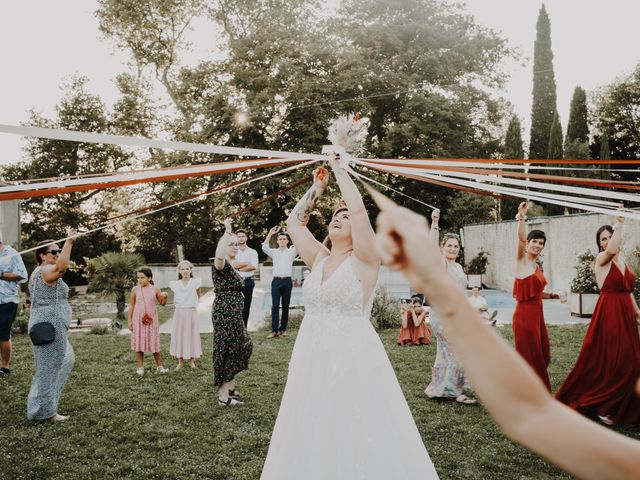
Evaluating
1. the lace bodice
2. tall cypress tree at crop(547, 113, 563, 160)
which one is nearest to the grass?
the lace bodice

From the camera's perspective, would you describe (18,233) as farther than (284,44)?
No

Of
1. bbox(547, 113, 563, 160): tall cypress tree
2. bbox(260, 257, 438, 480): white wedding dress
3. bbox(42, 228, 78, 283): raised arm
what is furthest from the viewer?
bbox(547, 113, 563, 160): tall cypress tree

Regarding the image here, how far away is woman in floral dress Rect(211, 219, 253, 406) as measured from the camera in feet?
19.6

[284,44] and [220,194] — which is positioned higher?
[284,44]

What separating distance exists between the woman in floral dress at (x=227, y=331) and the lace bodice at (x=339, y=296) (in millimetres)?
2715

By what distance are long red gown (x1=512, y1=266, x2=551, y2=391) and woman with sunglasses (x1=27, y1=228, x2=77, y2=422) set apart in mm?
4788

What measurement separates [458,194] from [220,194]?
11380 mm

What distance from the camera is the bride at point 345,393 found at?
281cm

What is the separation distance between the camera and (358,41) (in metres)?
23.5

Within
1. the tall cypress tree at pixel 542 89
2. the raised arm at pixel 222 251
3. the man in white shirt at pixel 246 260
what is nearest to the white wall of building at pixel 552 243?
the tall cypress tree at pixel 542 89

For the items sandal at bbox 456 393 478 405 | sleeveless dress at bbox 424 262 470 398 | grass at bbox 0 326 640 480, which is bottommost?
grass at bbox 0 326 640 480

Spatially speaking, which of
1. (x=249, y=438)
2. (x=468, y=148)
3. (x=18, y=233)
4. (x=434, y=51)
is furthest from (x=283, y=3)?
(x=249, y=438)

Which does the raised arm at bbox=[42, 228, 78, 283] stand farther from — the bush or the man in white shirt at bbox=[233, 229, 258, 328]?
the bush

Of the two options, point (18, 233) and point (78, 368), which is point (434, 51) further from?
point (78, 368)
